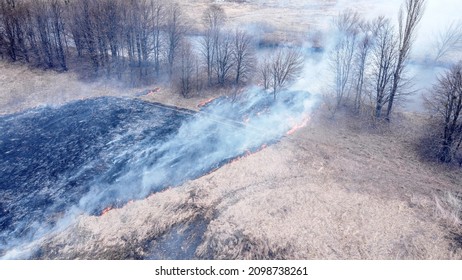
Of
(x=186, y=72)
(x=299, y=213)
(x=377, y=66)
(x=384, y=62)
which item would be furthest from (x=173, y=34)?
(x=299, y=213)

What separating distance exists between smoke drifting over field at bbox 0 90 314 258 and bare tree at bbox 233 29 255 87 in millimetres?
4021

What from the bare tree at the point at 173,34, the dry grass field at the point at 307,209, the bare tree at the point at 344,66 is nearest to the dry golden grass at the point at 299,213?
the dry grass field at the point at 307,209

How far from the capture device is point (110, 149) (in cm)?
3067

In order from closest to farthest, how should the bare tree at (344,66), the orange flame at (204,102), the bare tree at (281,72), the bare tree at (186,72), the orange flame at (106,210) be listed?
the orange flame at (106,210) < the bare tree at (344,66) < the bare tree at (281,72) < the orange flame at (204,102) < the bare tree at (186,72)

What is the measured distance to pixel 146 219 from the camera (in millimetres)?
21844

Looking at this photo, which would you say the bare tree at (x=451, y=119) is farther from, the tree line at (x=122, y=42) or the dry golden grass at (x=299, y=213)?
the tree line at (x=122, y=42)

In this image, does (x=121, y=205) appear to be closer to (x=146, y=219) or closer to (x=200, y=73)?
(x=146, y=219)

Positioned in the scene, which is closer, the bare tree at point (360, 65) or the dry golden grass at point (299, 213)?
the dry golden grass at point (299, 213)

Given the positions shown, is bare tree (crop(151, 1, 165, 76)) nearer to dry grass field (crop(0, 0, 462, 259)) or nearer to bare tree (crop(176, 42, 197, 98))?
bare tree (crop(176, 42, 197, 98))

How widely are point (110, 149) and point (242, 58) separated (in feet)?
67.8

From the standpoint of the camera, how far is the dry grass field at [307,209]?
65.2 feet

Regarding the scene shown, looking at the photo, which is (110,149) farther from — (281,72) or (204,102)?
(281,72)

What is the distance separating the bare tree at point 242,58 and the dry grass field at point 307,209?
14.8 m

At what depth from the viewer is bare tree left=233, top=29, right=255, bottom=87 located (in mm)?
41188
